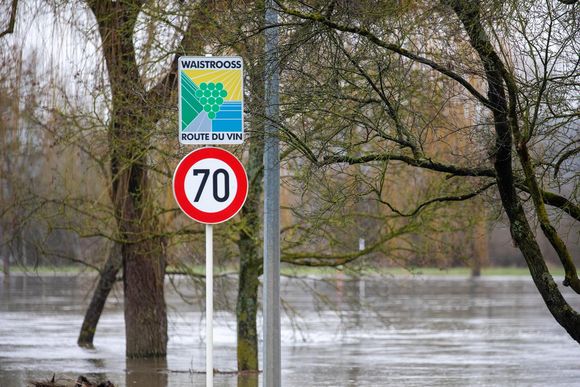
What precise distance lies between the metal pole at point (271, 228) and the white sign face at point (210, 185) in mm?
1130

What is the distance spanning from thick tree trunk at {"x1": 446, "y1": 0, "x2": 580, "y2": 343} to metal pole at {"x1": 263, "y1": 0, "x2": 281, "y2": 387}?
1.87 meters

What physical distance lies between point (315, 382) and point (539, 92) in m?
8.05

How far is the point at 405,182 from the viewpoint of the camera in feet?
63.4

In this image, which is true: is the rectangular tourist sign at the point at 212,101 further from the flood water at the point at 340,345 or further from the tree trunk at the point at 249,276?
the tree trunk at the point at 249,276

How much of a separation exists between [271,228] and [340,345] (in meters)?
13.1

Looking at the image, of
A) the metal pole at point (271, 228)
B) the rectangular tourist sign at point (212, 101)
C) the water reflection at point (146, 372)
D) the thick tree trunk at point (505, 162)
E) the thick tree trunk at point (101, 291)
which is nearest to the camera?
the thick tree trunk at point (505, 162)

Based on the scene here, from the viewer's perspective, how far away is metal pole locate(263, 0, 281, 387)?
11.2 metres

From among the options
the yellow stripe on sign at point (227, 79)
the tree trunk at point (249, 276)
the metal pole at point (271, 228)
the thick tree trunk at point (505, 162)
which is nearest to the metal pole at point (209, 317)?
the yellow stripe on sign at point (227, 79)

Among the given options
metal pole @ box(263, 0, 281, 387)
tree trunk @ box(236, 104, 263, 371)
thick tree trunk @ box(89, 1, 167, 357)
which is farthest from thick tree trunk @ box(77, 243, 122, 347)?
metal pole @ box(263, 0, 281, 387)

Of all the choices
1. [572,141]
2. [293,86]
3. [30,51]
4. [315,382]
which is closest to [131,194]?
[30,51]

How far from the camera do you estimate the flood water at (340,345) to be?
18.2 metres

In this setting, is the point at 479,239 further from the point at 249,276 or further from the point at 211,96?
the point at 211,96

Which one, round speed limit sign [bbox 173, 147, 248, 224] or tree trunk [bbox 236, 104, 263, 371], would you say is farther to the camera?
tree trunk [bbox 236, 104, 263, 371]

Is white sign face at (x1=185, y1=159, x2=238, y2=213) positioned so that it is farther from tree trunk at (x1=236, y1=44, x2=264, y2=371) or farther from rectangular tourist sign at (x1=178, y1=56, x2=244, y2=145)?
tree trunk at (x1=236, y1=44, x2=264, y2=371)
